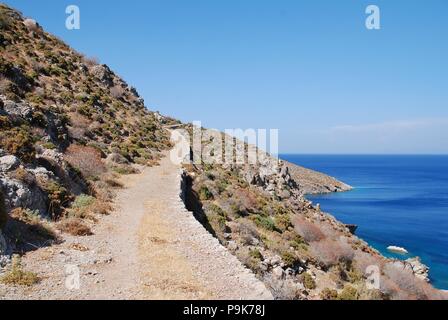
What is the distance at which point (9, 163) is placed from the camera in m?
14.3

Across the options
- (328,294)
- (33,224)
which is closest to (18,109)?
(33,224)

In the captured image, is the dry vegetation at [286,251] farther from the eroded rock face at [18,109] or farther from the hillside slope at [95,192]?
the eroded rock face at [18,109]

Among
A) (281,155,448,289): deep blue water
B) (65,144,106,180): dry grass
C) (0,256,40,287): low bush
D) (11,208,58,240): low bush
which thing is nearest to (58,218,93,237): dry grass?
(11,208,58,240): low bush

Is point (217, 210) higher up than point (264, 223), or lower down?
higher up

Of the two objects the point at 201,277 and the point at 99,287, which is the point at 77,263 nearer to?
the point at 99,287

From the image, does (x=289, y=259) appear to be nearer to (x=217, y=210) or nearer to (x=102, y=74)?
(x=217, y=210)

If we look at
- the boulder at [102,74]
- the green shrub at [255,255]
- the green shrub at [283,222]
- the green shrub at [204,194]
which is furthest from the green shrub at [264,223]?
the boulder at [102,74]

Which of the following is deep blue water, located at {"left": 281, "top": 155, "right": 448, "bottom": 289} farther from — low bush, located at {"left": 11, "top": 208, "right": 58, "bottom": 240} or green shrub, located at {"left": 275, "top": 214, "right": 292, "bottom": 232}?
low bush, located at {"left": 11, "top": 208, "right": 58, "bottom": 240}

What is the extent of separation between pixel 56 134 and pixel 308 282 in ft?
59.9

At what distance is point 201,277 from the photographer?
35.6ft

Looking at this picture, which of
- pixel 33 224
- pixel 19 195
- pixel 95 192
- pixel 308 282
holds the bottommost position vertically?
pixel 308 282

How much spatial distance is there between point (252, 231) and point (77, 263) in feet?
38.5

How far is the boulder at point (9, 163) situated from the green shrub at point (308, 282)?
13.2 meters

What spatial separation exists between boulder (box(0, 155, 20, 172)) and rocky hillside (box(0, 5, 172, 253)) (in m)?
0.03
